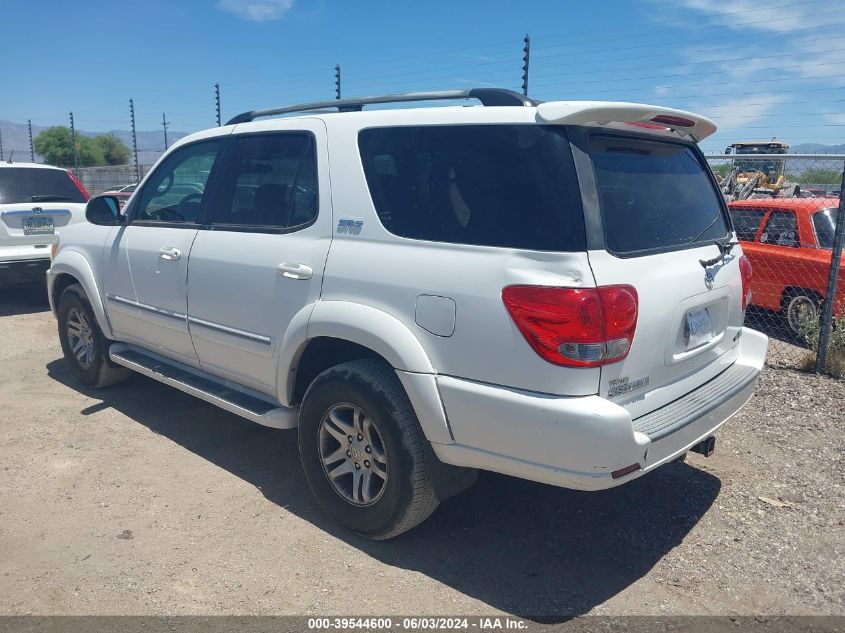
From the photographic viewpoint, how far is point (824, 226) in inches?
301

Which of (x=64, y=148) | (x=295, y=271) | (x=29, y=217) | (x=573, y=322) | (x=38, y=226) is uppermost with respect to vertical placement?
(x=64, y=148)

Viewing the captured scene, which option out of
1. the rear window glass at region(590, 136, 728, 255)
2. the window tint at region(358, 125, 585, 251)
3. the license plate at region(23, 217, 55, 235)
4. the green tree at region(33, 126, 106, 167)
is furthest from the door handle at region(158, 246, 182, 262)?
the green tree at region(33, 126, 106, 167)

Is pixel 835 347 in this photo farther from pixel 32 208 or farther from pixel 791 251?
pixel 32 208

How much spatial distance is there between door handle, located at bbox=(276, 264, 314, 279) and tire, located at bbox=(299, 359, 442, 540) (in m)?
0.50

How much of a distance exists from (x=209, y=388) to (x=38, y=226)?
18.5 ft

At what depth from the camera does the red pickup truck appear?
24.7 ft

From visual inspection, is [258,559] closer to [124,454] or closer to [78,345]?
[124,454]

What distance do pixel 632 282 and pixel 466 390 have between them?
794mm

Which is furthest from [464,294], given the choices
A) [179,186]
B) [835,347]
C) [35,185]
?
[35,185]

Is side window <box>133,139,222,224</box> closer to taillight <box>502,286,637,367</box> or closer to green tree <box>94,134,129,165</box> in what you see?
taillight <box>502,286,637,367</box>

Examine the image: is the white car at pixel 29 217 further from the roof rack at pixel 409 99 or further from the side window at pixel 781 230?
the side window at pixel 781 230

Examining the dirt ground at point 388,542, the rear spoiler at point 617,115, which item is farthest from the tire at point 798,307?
A: the rear spoiler at point 617,115

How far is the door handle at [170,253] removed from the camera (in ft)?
14.0

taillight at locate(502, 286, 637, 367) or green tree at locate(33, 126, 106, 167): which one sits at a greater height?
green tree at locate(33, 126, 106, 167)
